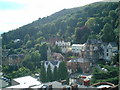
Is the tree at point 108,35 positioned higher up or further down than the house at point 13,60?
higher up

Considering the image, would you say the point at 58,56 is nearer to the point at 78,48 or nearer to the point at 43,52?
the point at 43,52

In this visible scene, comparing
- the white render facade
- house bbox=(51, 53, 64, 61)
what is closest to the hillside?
the white render facade

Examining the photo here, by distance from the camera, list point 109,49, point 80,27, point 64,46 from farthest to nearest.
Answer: point 80,27, point 64,46, point 109,49

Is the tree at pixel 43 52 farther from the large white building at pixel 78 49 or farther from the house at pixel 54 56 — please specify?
the large white building at pixel 78 49

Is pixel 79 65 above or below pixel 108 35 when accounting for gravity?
below

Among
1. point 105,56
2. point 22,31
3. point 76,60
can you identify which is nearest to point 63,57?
point 76,60

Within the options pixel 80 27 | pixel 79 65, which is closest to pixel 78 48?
pixel 79 65

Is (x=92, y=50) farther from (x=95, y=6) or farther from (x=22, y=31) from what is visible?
(x=22, y=31)

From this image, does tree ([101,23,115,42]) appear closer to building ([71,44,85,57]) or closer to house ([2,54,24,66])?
building ([71,44,85,57])

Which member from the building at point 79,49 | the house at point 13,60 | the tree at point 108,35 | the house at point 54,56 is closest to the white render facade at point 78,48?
the building at point 79,49
